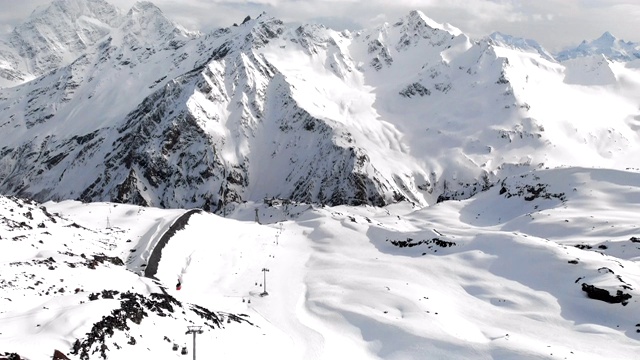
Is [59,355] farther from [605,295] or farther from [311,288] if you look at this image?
[605,295]

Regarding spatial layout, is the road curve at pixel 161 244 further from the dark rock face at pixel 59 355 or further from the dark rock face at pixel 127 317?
the dark rock face at pixel 59 355

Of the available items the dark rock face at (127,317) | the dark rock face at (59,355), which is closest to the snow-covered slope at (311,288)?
the dark rock face at (127,317)

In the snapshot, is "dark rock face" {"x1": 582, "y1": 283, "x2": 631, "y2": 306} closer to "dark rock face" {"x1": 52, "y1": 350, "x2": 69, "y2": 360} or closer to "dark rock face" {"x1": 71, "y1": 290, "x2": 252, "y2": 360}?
"dark rock face" {"x1": 71, "y1": 290, "x2": 252, "y2": 360}

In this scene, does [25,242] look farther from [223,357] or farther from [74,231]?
[223,357]

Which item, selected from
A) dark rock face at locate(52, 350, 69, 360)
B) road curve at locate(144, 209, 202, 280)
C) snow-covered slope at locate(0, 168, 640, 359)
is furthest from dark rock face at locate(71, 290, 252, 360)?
road curve at locate(144, 209, 202, 280)

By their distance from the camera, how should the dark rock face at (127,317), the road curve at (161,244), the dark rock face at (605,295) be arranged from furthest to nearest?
the road curve at (161,244), the dark rock face at (605,295), the dark rock face at (127,317)

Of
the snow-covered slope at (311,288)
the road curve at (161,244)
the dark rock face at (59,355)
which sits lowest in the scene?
the road curve at (161,244)

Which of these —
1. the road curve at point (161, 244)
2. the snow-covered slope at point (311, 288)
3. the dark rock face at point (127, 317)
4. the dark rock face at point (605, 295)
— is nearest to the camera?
the dark rock face at point (127, 317)

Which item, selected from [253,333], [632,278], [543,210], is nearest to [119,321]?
[253,333]
